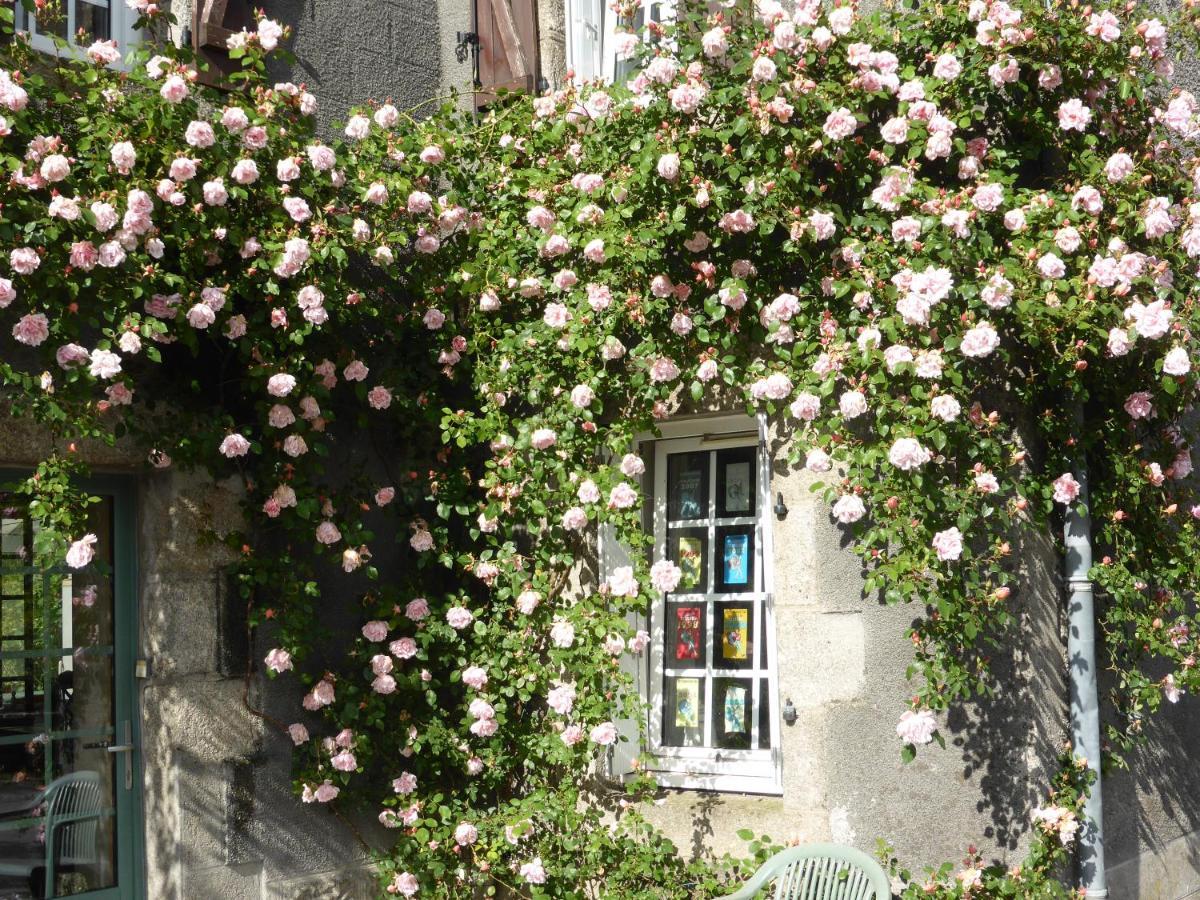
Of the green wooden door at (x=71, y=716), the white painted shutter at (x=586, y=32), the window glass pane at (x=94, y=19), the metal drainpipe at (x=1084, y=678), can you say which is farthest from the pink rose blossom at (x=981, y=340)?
the window glass pane at (x=94, y=19)

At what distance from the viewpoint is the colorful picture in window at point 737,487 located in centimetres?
532

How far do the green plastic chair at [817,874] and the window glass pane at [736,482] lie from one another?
139cm

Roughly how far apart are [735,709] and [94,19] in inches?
148

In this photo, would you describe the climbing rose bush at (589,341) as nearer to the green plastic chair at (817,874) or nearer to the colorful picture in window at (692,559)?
the colorful picture in window at (692,559)

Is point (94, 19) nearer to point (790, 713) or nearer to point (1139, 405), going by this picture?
point (790, 713)

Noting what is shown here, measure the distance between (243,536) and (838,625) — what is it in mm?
2306

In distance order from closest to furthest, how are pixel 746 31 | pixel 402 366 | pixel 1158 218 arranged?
pixel 1158 218
pixel 746 31
pixel 402 366

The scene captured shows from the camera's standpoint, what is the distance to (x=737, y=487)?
536 centimetres

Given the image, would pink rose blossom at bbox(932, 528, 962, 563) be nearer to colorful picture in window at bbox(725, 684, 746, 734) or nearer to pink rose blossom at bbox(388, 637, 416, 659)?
colorful picture in window at bbox(725, 684, 746, 734)

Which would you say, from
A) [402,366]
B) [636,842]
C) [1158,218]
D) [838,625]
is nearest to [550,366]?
[402,366]

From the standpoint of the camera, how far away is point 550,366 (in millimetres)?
5254

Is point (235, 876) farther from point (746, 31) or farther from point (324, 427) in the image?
point (746, 31)

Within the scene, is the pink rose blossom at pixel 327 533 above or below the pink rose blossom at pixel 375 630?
above

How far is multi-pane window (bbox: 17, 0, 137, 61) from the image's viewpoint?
5074 millimetres
